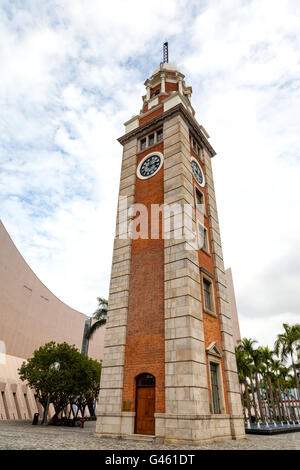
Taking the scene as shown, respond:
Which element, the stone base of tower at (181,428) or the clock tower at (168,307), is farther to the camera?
the clock tower at (168,307)

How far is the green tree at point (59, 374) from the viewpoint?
2488 centimetres

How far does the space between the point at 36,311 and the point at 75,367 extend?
64.1 ft

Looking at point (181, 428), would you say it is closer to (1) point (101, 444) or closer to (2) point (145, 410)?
(2) point (145, 410)

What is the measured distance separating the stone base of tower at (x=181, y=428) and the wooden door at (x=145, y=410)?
0.30m

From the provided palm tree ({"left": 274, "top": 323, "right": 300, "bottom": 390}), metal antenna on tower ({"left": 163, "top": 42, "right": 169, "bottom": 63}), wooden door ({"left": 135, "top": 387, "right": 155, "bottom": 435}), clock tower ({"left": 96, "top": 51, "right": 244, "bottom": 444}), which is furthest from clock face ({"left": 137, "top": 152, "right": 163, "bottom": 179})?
palm tree ({"left": 274, "top": 323, "right": 300, "bottom": 390})

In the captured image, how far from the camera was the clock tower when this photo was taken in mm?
12898

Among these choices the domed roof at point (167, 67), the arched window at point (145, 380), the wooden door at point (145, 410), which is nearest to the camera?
the wooden door at point (145, 410)

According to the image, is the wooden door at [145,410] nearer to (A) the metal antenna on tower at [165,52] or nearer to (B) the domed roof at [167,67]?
(B) the domed roof at [167,67]

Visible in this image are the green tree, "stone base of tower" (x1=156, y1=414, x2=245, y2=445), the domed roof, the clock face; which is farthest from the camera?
the domed roof

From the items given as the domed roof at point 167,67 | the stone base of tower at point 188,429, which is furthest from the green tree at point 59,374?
the domed roof at point 167,67

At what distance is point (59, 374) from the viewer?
2519 cm

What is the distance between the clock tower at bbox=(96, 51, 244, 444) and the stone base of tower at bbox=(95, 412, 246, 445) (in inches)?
1.4

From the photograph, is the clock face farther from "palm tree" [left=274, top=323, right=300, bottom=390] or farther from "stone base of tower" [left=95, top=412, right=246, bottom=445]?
"palm tree" [left=274, top=323, right=300, bottom=390]

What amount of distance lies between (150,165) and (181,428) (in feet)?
48.1
